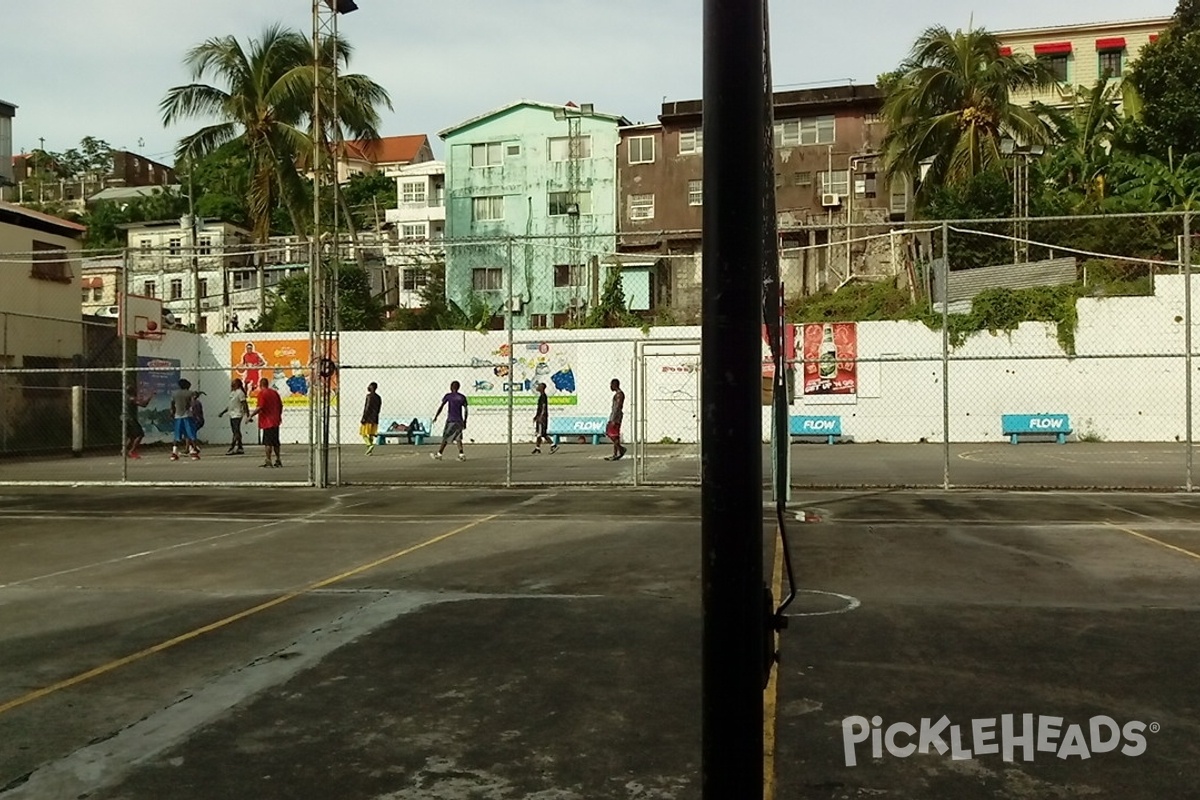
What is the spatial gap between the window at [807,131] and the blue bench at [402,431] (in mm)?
21199

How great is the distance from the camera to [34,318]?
25.1m

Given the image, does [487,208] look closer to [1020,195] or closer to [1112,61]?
[1020,195]

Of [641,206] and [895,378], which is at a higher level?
[641,206]

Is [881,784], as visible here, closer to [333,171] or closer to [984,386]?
[333,171]

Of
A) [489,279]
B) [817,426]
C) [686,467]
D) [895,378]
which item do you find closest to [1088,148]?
[895,378]

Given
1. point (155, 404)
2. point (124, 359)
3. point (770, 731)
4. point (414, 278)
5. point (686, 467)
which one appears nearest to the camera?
point (770, 731)

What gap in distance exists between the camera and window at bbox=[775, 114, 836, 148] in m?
43.2

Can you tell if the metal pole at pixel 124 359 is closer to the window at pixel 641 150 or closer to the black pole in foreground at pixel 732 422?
the black pole in foreground at pixel 732 422

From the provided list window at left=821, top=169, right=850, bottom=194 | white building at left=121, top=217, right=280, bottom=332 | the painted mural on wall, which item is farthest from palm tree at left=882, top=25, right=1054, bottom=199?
white building at left=121, top=217, right=280, bottom=332

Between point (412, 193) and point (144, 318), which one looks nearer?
point (144, 318)

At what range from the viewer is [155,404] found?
96.7ft

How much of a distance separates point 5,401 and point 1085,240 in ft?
95.7

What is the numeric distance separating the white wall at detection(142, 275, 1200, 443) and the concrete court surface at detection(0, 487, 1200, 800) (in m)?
15.7

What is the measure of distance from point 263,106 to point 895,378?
21648 mm
